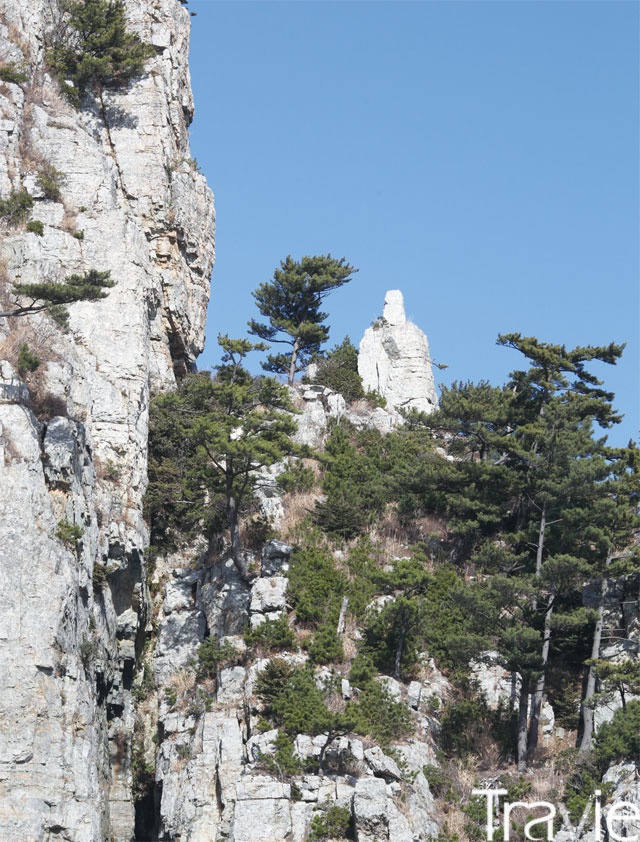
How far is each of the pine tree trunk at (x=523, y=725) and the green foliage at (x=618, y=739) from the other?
6.78ft

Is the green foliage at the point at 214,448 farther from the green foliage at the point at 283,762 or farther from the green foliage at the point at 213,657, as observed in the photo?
the green foliage at the point at 283,762

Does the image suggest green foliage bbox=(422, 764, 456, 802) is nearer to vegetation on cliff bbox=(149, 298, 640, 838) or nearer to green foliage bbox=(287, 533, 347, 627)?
vegetation on cliff bbox=(149, 298, 640, 838)

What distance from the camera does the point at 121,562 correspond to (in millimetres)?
33688

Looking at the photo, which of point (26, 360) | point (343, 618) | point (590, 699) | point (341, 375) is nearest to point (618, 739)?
point (590, 699)

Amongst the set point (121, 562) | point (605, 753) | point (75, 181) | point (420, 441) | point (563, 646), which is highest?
point (75, 181)

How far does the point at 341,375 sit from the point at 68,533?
66.0 ft

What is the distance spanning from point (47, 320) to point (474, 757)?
16353mm

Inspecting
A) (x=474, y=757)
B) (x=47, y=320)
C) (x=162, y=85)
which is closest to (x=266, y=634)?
(x=474, y=757)

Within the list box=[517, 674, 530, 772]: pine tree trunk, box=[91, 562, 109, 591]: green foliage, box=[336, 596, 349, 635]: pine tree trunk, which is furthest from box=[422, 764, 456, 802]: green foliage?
box=[91, 562, 109, 591]: green foliage

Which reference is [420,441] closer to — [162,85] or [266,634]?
[266,634]

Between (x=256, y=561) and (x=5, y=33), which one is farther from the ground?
(x=5, y=33)

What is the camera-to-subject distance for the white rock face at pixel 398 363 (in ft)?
165

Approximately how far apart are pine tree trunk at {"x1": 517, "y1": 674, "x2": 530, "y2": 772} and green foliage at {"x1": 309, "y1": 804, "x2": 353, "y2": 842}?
510 centimetres

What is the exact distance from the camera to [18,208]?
124ft
